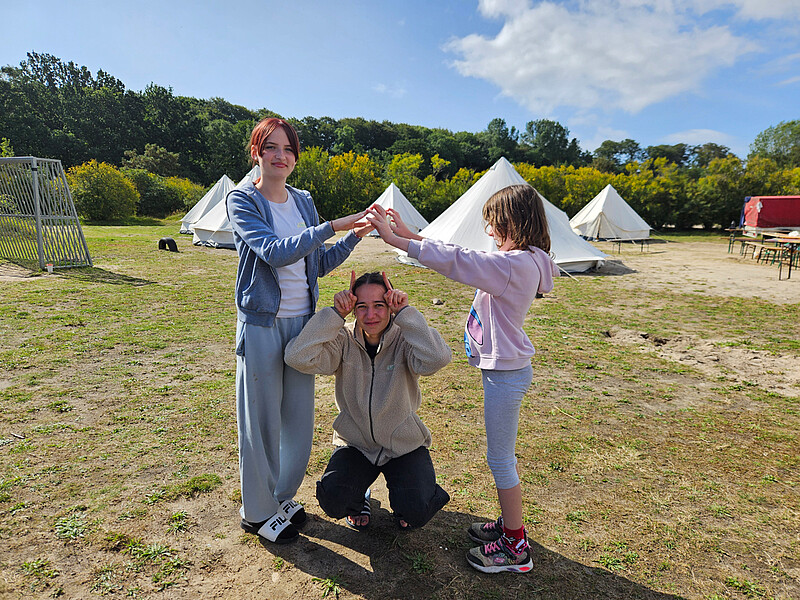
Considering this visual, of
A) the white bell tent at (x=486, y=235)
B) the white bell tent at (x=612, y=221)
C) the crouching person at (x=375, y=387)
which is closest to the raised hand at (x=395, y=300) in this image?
the crouching person at (x=375, y=387)

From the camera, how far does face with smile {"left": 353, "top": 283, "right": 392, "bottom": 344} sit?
89.9 inches

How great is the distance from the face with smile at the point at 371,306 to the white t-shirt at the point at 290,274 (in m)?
0.27

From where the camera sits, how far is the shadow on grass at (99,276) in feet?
30.3

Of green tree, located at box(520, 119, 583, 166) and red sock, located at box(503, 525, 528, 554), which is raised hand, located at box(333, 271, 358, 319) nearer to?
red sock, located at box(503, 525, 528, 554)

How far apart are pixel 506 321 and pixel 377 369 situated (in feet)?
2.25

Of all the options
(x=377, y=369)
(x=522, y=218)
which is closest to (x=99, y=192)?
(x=377, y=369)

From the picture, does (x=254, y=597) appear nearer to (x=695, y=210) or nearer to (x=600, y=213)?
(x=600, y=213)

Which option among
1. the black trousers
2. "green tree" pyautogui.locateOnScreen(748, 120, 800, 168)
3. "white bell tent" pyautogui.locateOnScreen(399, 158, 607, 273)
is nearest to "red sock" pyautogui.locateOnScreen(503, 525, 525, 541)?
the black trousers

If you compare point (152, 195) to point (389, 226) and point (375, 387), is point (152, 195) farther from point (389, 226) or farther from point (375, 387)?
point (389, 226)

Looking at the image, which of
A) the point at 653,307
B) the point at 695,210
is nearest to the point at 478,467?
the point at 653,307

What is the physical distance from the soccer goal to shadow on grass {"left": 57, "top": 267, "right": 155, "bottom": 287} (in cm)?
59

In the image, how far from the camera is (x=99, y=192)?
985 inches

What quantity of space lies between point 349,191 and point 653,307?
22.9m

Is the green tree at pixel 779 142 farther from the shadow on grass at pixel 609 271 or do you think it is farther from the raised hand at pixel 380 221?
the raised hand at pixel 380 221
